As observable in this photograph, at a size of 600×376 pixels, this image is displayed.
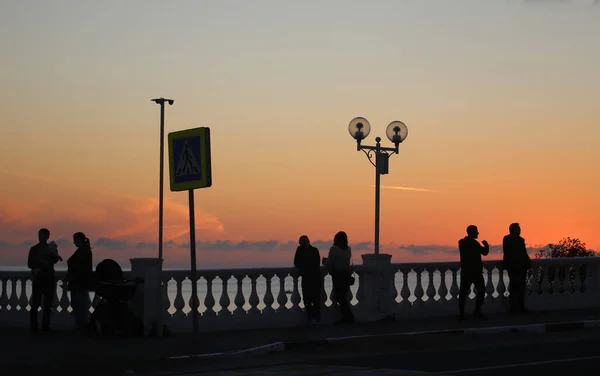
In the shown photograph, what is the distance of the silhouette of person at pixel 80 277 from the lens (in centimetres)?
1914

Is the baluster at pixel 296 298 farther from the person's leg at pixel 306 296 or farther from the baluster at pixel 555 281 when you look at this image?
the baluster at pixel 555 281

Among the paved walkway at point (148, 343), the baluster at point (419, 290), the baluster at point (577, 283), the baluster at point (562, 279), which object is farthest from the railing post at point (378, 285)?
the baluster at point (577, 283)

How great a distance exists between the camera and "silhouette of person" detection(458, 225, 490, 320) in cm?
2100

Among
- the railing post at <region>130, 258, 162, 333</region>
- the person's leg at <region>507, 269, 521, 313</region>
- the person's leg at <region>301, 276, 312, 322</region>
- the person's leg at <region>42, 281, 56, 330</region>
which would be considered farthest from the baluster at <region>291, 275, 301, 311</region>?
the person's leg at <region>507, 269, 521, 313</region>

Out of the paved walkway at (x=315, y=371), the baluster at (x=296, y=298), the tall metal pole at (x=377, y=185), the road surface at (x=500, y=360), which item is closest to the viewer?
the paved walkway at (x=315, y=371)

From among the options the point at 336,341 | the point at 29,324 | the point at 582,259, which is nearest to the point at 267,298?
the point at 336,341

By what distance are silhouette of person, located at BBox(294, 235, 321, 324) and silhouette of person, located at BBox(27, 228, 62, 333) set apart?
13.9 ft

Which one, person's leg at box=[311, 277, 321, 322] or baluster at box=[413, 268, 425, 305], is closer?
person's leg at box=[311, 277, 321, 322]

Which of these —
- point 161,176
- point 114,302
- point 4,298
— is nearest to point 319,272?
point 114,302

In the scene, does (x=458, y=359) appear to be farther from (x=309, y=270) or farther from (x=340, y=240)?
(x=340, y=240)

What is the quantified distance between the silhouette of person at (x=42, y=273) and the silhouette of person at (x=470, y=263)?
24.7 ft

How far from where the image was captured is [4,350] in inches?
Answer: 639

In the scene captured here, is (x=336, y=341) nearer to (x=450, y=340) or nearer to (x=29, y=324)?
(x=450, y=340)

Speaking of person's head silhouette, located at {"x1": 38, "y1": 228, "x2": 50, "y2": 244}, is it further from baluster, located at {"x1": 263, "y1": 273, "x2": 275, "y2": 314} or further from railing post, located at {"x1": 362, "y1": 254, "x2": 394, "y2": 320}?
railing post, located at {"x1": 362, "y1": 254, "x2": 394, "y2": 320}
